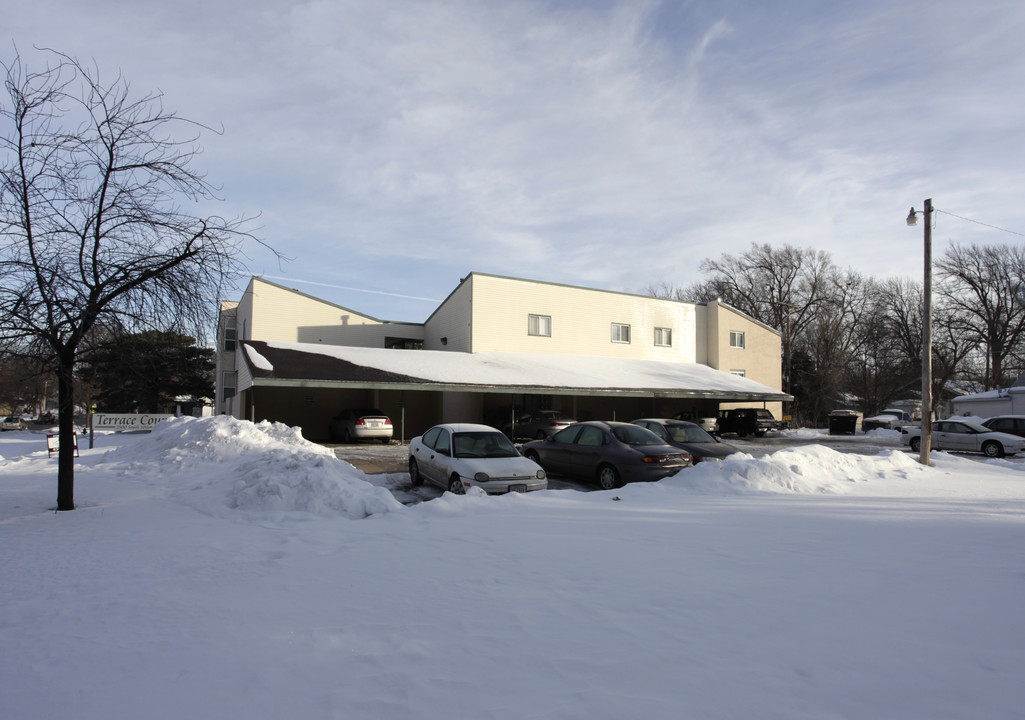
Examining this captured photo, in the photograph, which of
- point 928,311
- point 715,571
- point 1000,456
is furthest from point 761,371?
point 715,571

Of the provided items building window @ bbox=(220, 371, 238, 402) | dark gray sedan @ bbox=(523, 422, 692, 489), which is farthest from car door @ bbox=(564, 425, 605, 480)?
building window @ bbox=(220, 371, 238, 402)

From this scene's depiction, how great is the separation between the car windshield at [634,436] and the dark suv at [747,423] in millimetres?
19971

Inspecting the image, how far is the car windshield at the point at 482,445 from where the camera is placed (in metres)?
11.3

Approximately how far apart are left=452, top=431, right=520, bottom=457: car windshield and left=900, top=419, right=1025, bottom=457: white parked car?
1927 centimetres

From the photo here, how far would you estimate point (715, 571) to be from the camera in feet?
18.1

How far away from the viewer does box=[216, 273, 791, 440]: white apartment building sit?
24.5m

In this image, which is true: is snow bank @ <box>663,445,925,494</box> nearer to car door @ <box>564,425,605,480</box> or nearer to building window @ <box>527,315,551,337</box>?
car door @ <box>564,425,605,480</box>

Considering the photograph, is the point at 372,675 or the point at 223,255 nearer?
the point at 372,675

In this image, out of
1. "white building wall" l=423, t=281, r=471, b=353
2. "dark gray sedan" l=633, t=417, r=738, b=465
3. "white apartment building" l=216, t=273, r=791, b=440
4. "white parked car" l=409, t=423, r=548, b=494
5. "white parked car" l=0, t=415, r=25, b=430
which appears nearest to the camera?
"white parked car" l=409, t=423, r=548, b=494

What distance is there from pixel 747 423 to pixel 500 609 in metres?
29.1

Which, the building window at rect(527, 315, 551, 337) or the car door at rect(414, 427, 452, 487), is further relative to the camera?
the building window at rect(527, 315, 551, 337)

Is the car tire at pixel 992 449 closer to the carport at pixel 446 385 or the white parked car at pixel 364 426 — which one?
the carport at pixel 446 385

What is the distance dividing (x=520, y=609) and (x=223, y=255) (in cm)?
623

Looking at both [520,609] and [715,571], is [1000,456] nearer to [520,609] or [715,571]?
[715,571]
